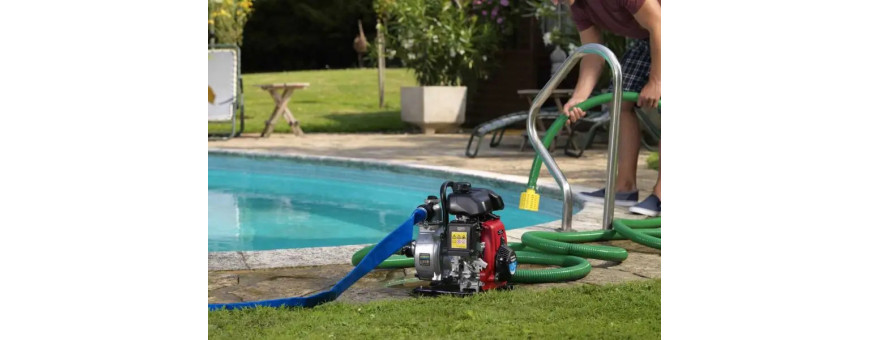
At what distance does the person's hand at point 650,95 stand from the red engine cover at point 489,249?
1606 millimetres

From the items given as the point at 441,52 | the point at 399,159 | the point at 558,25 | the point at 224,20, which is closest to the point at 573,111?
the point at 399,159

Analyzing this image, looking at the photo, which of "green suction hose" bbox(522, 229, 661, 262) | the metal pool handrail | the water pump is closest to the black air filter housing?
the water pump

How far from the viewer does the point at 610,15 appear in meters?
4.43

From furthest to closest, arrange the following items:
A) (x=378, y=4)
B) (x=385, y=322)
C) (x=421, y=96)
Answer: (x=378, y=4) → (x=421, y=96) → (x=385, y=322)

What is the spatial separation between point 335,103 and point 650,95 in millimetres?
9077

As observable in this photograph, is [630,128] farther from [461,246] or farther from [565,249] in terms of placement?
[461,246]

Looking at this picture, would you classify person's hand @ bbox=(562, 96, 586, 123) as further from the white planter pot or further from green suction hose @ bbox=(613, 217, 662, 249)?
the white planter pot

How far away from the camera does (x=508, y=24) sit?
10.8 meters

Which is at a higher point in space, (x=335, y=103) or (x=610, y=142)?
(x=610, y=142)

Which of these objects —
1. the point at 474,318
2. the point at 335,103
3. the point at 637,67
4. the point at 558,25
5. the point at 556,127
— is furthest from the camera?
the point at 335,103
